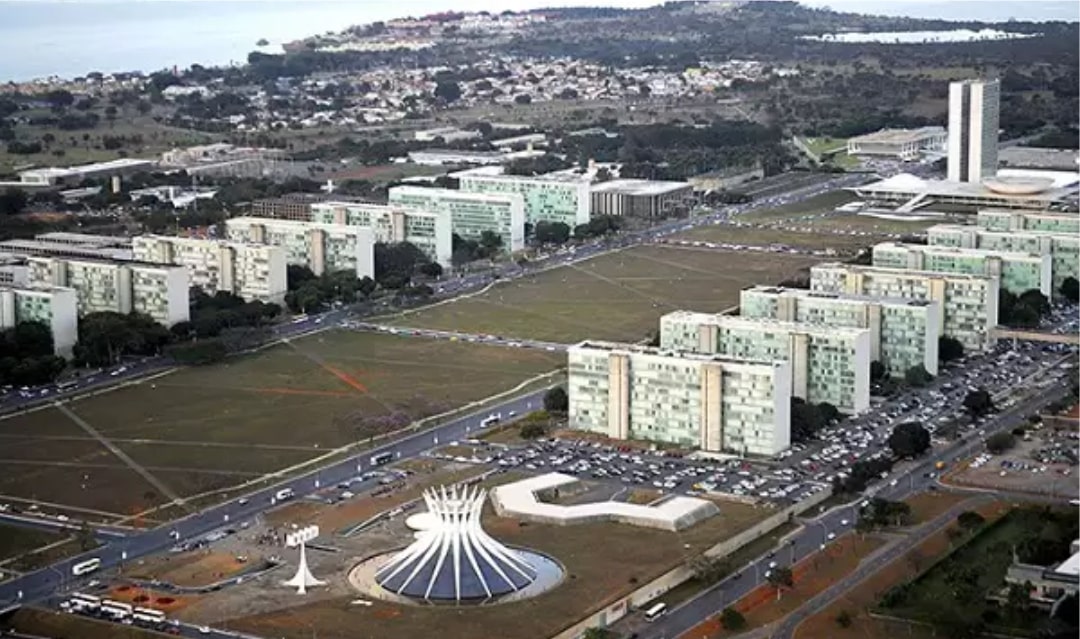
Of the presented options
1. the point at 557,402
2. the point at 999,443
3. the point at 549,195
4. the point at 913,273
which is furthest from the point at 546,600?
the point at 549,195

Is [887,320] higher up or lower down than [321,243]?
lower down

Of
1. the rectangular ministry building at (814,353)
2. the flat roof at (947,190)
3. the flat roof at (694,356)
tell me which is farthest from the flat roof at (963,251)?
the flat roof at (947,190)

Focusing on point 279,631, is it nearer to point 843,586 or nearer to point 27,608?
point 27,608

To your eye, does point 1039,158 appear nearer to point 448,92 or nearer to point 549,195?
point 549,195

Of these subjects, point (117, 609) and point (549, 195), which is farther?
point (549, 195)

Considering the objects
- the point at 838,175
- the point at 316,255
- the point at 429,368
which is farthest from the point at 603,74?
the point at 429,368

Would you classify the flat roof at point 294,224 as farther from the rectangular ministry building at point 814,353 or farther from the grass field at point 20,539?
the grass field at point 20,539

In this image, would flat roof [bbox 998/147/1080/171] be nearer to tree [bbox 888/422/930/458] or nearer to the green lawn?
tree [bbox 888/422/930/458]
